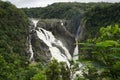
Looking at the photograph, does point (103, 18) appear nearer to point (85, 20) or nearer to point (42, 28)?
point (85, 20)

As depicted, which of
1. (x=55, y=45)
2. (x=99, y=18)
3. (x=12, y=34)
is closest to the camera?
(x=12, y=34)

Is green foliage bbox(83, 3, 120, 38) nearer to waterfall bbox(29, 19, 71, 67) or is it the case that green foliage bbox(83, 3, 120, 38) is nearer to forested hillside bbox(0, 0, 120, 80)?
forested hillside bbox(0, 0, 120, 80)

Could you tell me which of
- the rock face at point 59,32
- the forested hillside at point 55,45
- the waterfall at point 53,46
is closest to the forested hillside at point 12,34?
the forested hillside at point 55,45

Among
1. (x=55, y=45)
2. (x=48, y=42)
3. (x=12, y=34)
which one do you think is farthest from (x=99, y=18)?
(x=12, y=34)

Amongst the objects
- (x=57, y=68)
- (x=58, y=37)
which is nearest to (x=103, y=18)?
(x=58, y=37)

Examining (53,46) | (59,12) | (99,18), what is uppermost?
(59,12)

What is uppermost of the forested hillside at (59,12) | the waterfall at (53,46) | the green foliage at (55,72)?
the forested hillside at (59,12)

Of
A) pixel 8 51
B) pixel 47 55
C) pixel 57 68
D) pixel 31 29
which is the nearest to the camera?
pixel 57 68

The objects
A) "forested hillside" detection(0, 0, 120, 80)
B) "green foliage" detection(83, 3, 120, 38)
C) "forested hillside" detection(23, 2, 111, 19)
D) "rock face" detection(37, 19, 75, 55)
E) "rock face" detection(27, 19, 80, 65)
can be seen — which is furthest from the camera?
"forested hillside" detection(23, 2, 111, 19)

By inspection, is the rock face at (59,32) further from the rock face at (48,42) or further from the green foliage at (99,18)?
the green foliage at (99,18)

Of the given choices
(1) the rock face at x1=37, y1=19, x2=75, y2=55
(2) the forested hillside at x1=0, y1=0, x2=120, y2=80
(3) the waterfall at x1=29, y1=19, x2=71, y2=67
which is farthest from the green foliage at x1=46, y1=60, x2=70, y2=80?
(1) the rock face at x1=37, y1=19, x2=75, y2=55

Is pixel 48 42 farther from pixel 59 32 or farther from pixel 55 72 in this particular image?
pixel 55 72
